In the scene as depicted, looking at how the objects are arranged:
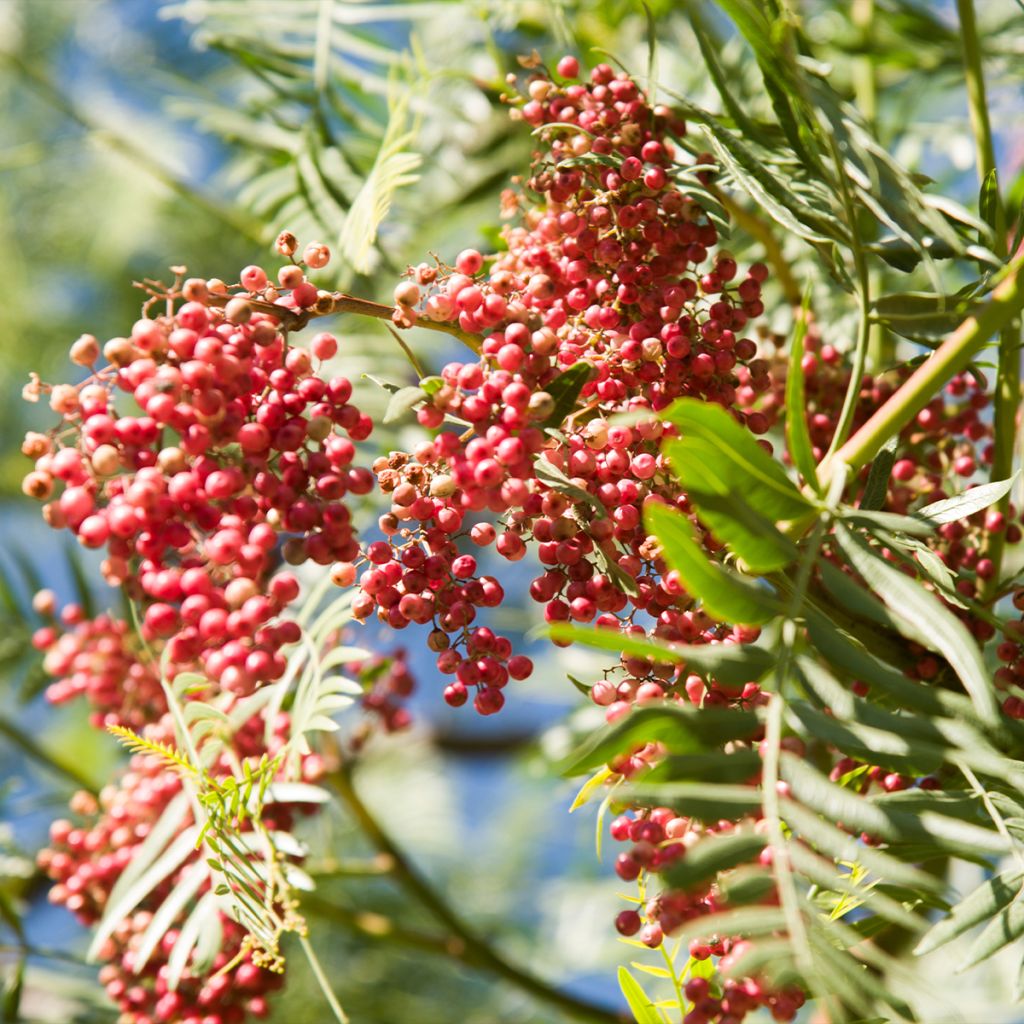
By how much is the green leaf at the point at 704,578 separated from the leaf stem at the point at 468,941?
23.2 inches

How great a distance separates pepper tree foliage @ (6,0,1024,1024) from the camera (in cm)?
44

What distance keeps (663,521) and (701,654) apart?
2.1 inches

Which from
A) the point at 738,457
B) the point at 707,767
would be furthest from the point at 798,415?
the point at 707,767

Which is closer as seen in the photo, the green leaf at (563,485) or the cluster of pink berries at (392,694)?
the green leaf at (563,485)

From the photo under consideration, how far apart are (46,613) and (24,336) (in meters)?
0.95

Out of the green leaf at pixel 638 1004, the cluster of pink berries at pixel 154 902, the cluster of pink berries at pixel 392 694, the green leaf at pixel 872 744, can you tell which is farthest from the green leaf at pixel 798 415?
the cluster of pink berries at pixel 392 694

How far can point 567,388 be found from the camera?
553 mm

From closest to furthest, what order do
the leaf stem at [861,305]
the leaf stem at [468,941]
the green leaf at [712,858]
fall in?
the green leaf at [712,858], the leaf stem at [861,305], the leaf stem at [468,941]

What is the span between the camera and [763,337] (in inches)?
31.4

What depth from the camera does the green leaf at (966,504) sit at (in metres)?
0.54

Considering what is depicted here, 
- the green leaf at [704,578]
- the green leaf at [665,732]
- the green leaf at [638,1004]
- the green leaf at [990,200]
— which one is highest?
the green leaf at [990,200]

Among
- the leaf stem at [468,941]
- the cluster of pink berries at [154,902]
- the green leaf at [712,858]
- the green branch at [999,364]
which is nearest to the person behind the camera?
the green leaf at [712,858]

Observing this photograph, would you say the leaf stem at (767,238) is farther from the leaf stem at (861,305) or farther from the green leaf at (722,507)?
the green leaf at (722,507)

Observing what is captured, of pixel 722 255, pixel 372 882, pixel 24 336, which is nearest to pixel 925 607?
pixel 722 255
